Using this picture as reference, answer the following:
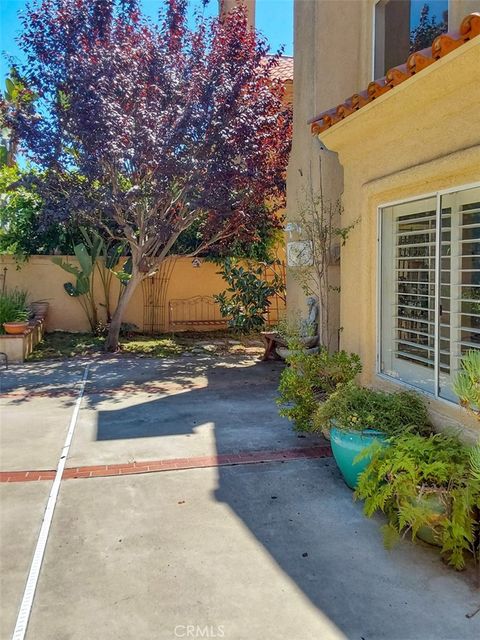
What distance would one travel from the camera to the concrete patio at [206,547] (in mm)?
3496

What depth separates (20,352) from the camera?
42.2 feet

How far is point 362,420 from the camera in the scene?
5.38 m

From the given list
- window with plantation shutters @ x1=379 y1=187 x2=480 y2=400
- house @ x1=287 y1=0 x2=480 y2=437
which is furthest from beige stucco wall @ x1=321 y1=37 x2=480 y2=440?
window with plantation shutters @ x1=379 y1=187 x2=480 y2=400

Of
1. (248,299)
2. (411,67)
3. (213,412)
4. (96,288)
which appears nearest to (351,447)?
(213,412)

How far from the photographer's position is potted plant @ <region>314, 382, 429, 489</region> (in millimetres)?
5285

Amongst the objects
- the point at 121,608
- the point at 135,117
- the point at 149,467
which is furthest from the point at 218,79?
the point at 121,608

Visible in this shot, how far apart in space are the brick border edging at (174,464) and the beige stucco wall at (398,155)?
1.40 m

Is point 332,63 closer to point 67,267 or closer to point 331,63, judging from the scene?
point 331,63

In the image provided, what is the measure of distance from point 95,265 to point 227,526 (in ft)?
44.3

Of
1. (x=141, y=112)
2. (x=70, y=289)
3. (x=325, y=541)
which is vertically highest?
(x=141, y=112)

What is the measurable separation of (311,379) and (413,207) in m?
2.53

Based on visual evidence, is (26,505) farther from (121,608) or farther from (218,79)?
(218,79)

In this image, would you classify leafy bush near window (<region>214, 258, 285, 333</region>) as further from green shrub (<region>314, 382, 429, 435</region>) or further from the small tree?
green shrub (<region>314, 382, 429, 435</region>)

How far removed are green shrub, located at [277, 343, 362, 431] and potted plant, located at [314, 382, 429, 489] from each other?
95cm
